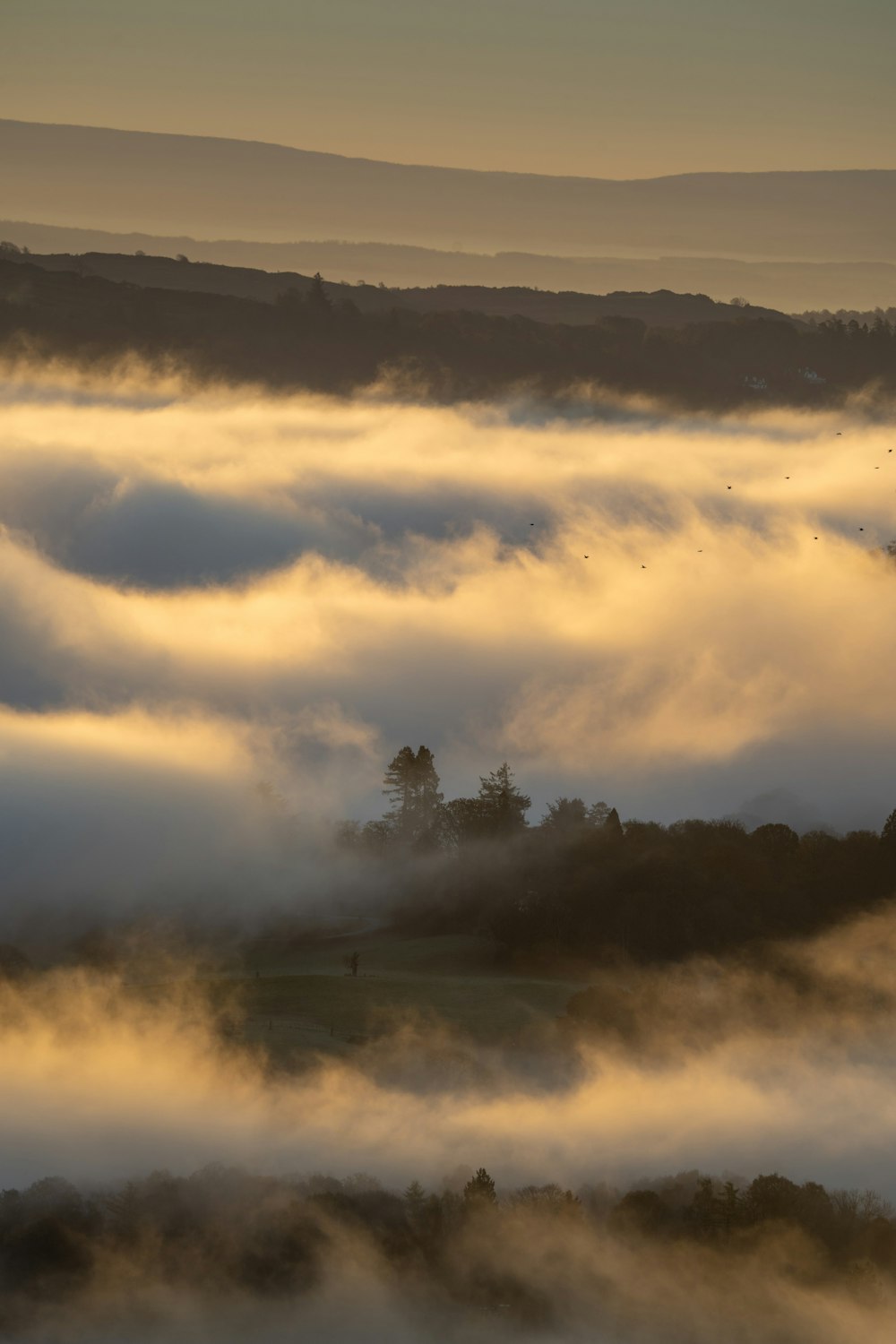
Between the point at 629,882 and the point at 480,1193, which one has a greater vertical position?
the point at 629,882

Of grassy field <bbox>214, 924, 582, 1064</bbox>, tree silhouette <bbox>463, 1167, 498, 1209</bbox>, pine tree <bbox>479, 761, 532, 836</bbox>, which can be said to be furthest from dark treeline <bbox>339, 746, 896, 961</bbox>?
tree silhouette <bbox>463, 1167, 498, 1209</bbox>

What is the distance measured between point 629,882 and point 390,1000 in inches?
696

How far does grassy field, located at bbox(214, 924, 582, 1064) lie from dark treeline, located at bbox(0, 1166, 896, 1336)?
41.1 feet

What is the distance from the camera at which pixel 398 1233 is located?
77938mm

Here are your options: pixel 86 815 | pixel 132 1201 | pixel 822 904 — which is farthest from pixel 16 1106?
pixel 86 815

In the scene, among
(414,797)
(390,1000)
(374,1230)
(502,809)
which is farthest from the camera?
(414,797)

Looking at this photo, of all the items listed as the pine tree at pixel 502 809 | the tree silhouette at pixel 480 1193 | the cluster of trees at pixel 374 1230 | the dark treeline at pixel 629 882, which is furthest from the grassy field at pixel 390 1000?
the pine tree at pixel 502 809

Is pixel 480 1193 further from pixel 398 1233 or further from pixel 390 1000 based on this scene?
pixel 390 1000

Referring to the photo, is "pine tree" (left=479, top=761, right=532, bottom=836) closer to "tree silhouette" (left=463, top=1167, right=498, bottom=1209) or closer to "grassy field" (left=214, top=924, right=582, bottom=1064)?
"grassy field" (left=214, top=924, right=582, bottom=1064)

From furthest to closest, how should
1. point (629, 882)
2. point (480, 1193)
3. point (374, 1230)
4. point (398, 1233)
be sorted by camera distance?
point (629, 882), point (480, 1193), point (398, 1233), point (374, 1230)

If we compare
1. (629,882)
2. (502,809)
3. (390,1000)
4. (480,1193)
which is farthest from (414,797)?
(480,1193)

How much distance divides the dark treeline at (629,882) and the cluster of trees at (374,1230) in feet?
75.0

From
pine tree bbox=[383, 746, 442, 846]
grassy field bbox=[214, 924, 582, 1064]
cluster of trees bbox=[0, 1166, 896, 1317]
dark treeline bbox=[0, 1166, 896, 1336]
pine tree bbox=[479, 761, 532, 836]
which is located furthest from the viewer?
pine tree bbox=[383, 746, 442, 846]

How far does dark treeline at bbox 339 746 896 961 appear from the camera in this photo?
102 m
